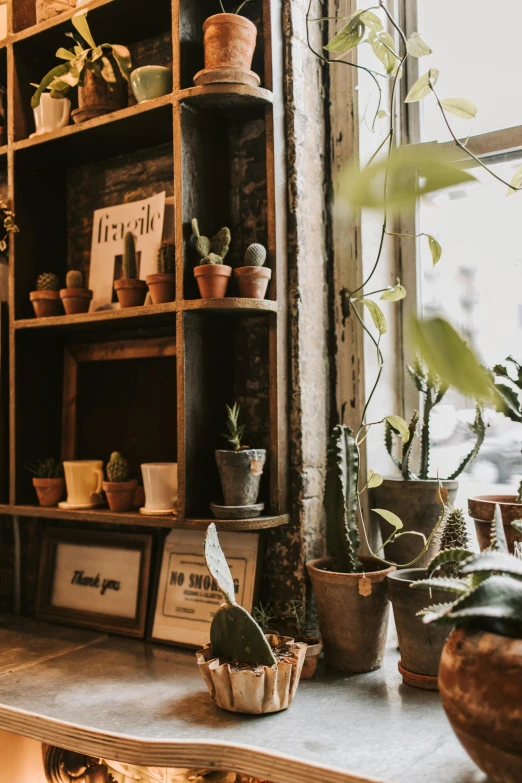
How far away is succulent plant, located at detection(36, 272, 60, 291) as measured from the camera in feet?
6.17

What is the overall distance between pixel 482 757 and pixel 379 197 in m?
0.86

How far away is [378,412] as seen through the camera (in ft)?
5.73

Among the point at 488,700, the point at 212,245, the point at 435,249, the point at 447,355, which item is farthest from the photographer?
the point at 212,245

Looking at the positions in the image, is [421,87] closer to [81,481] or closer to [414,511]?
[414,511]

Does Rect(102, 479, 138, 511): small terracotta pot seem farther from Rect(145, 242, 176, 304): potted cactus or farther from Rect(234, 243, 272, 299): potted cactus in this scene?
Rect(234, 243, 272, 299): potted cactus

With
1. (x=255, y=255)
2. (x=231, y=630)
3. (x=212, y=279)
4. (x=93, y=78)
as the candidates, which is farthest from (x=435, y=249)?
(x=93, y=78)

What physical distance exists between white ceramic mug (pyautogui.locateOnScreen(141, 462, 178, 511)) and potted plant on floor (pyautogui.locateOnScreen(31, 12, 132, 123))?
94 centimetres

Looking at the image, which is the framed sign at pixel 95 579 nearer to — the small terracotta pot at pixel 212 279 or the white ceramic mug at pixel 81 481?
the white ceramic mug at pixel 81 481

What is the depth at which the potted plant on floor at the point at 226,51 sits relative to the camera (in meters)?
1.52

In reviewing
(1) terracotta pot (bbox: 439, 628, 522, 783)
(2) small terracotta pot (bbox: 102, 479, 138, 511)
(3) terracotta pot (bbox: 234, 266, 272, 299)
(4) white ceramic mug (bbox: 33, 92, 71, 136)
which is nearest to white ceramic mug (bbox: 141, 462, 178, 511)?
(2) small terracotta pot (bbox: 102, 479, 138, 511)

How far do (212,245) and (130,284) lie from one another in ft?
0.83

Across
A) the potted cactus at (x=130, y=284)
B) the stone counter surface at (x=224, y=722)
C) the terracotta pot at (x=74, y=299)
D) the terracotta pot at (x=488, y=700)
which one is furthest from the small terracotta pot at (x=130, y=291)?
the terracotta pot at (x=488, y=700)

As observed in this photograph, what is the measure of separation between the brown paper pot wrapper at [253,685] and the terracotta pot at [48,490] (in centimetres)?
75

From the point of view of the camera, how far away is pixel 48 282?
1882mm
